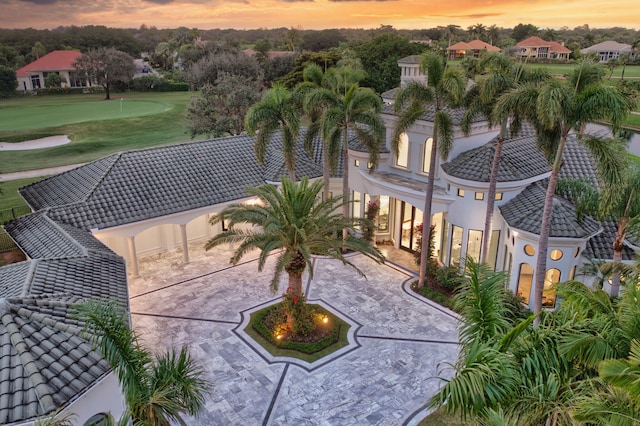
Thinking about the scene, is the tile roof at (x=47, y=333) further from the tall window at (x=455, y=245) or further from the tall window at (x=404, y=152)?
the tall window at (x=404, y=152)

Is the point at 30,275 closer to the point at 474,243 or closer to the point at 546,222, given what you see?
the point at 546,222

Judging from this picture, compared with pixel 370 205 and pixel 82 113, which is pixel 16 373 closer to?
pixel 370 205

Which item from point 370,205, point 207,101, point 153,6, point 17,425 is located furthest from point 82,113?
point 17,425

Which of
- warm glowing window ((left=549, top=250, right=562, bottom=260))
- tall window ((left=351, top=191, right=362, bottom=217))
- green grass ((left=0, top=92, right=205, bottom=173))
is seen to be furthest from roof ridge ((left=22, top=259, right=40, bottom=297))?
green grass ((left=0, top=92, right=205, bottom=173))

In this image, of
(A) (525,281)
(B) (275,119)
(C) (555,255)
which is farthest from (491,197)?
(B) (275,119)

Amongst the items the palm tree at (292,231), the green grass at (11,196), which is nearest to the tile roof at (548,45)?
the green grass at (11,196)

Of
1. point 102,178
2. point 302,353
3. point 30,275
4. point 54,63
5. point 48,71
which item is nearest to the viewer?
point 30,275
